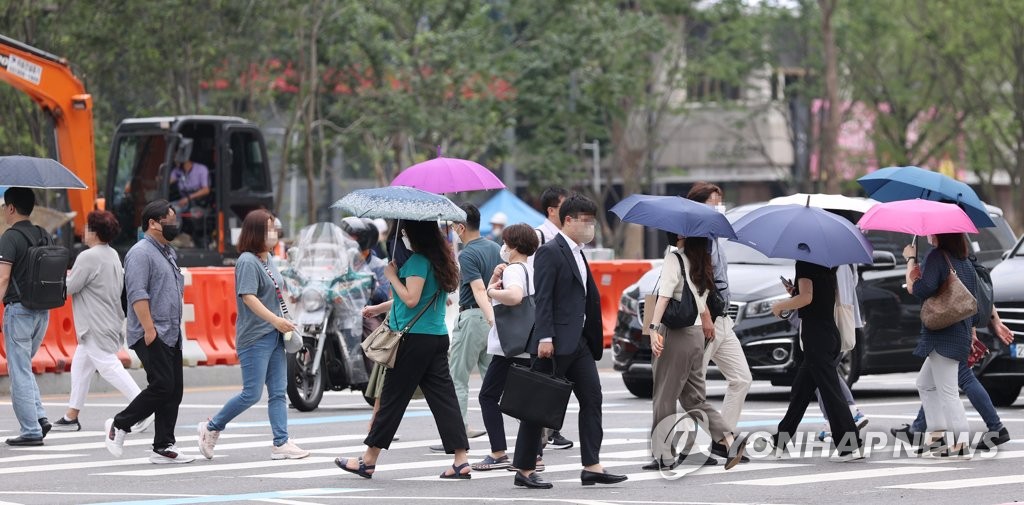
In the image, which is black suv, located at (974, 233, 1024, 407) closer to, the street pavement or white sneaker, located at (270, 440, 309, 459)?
the street pavement

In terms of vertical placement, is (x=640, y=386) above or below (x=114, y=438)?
below

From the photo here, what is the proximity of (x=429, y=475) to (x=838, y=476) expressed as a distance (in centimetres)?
255

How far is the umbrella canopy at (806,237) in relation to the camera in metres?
11.3

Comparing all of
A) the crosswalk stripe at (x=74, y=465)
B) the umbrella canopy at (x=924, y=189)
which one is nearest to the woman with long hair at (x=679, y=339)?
the umbrella canopy at (x=924, y=189)

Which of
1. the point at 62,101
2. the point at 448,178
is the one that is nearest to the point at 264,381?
the point at 448,178

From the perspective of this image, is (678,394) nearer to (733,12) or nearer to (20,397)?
(20,397)

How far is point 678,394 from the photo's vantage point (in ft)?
36.2

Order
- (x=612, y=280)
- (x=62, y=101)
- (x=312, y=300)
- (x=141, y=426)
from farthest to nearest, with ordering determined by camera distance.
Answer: (x=612, y=280)
(x=62, y=101)
(x=312, y=300)
(x=141, y=426)

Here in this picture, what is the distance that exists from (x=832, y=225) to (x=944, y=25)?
36.5m

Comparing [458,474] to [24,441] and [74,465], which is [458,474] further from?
[24,441]

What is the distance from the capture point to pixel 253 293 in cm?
1158

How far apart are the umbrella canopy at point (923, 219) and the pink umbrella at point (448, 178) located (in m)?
2.70

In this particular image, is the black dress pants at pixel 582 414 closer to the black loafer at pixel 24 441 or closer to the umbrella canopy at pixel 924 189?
the umbrella canopy at pixel 924 189

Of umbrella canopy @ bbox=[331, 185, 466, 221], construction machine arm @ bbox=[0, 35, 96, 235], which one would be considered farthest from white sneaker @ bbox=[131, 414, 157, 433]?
construction machine arm @ bbox=[0, 35, 96, 235]
